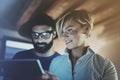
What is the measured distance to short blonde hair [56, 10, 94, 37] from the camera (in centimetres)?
203

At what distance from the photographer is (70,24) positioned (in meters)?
2.03

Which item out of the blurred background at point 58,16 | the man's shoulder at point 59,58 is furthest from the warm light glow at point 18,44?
the man's shoulder at point 59,58

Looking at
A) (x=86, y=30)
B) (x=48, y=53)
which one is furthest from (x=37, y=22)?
(x=86, y=30)

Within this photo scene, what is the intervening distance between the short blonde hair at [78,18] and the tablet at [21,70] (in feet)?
0.81

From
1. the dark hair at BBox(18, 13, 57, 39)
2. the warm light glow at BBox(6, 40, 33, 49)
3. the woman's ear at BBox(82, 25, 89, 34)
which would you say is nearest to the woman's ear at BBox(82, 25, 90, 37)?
the woman's ear at BBox(82, 25, 89, 34)

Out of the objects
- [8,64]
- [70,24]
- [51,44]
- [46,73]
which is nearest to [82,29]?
[70,24]

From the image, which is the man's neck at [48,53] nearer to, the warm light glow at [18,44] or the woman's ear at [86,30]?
the warm light glow at [18,44]

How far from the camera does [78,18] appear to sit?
2039 millimetres

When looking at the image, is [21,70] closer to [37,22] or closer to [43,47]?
[43,47]

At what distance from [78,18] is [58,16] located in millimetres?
122

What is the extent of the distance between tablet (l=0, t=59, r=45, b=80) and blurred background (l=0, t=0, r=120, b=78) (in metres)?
0.06

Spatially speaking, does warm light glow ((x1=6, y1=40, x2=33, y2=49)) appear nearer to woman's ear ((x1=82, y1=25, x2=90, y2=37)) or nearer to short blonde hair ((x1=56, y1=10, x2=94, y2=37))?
short blonde hair ((x1=56, y1=10, x2=94, y2=37))

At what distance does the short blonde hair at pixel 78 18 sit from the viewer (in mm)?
2027

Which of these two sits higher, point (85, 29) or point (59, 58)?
point (85, 29)
